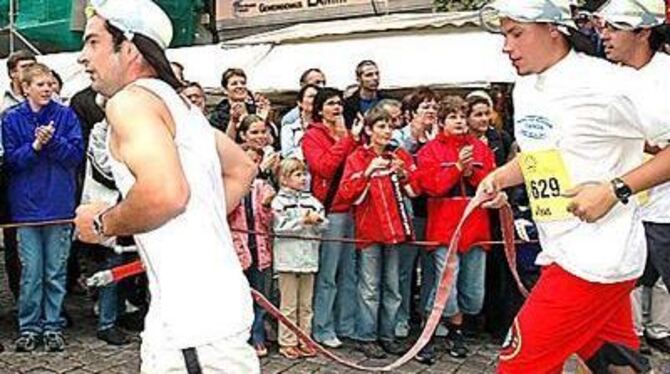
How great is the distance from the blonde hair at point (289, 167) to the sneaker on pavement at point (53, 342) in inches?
70.8

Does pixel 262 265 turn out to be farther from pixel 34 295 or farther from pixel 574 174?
pixel 574 174

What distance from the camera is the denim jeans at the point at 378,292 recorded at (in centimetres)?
704

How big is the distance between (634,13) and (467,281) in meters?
2.84

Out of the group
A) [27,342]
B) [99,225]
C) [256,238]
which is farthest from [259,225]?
[99,225]

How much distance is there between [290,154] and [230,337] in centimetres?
450

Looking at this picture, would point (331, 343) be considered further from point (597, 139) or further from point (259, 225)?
point (597, 139)

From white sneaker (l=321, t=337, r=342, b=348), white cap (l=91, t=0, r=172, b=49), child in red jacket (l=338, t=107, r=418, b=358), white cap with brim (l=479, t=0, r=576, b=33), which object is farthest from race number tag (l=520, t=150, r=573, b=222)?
white sneaker (l=321, t=337, r=342, b=348)

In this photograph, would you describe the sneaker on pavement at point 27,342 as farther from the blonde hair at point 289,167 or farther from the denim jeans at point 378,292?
the denim jeans at point 378,292

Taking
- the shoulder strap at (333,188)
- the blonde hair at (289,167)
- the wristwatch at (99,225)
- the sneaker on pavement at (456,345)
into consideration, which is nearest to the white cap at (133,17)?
the wristwatch at (99,225)

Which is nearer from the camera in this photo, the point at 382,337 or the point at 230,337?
the point at 230,337

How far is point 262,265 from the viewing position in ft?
22.7

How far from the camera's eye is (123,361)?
6.70 meters

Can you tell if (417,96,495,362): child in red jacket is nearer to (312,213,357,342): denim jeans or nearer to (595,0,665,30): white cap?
(312,213,357,342): denim jeans

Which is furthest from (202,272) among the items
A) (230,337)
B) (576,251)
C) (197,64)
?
(197,64)
